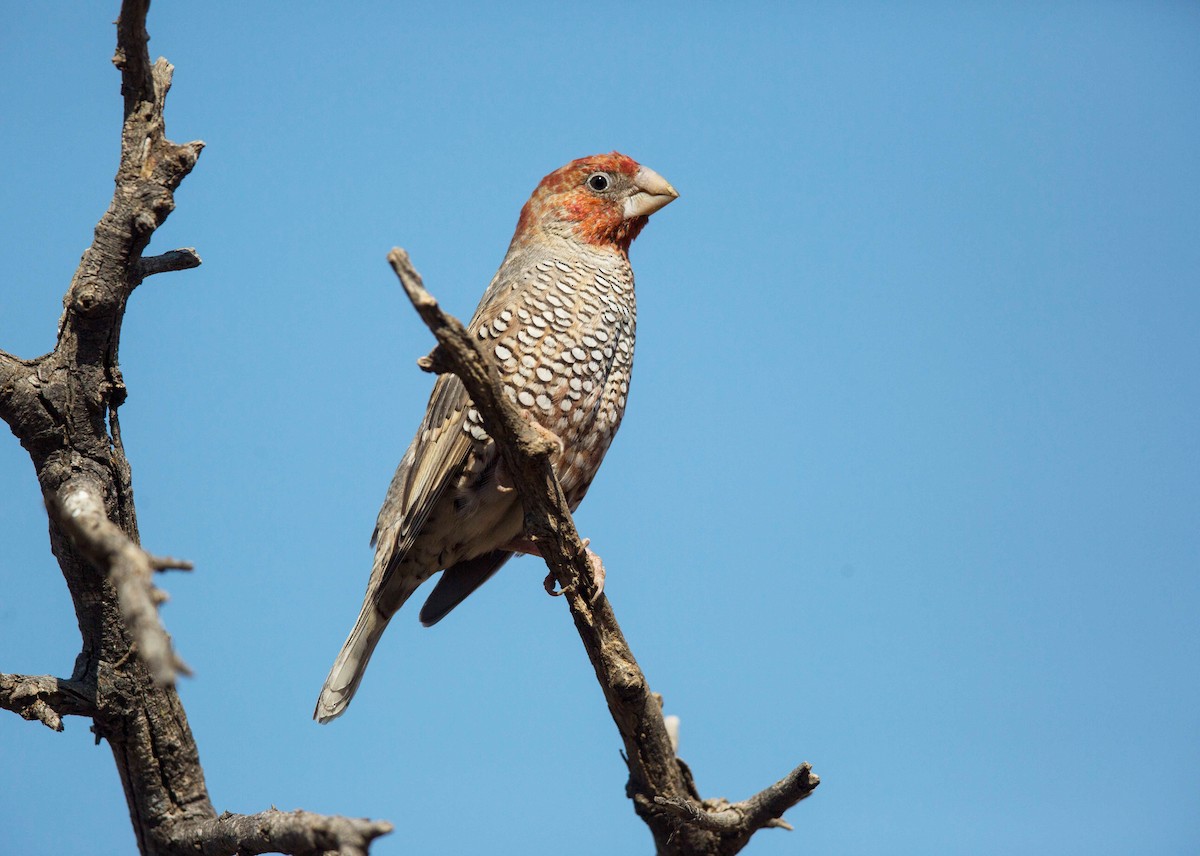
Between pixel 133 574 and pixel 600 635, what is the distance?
273 cm

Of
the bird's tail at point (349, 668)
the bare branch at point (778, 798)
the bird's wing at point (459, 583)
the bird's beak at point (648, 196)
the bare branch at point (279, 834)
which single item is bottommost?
the bare branch at point (778, 798)

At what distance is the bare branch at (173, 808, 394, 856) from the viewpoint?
10.3ft

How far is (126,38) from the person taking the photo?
378 cm

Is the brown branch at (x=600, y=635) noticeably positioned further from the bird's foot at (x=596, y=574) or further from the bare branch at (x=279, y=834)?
the bare branch at (x=279, y=834)

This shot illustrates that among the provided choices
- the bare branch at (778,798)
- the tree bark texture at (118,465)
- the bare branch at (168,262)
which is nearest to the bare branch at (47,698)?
the tree bark texture at (118,465)

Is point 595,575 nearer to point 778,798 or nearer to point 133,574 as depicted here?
point 778,798

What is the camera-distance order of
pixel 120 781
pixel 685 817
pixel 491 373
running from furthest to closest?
1. pixel 685 817
2. pixel 120 781
3. pixel 491 373

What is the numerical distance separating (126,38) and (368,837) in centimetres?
292

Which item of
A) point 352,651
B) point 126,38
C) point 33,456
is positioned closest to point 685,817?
point 352,651

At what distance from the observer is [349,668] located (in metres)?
5.27

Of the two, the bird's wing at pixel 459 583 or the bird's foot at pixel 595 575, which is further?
the bird's wing at pixel 459 583

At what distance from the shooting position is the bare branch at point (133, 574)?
2064mm

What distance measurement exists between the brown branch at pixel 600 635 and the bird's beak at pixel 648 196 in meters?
2.34

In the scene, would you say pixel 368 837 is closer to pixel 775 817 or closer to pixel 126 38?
pixel 775 817
